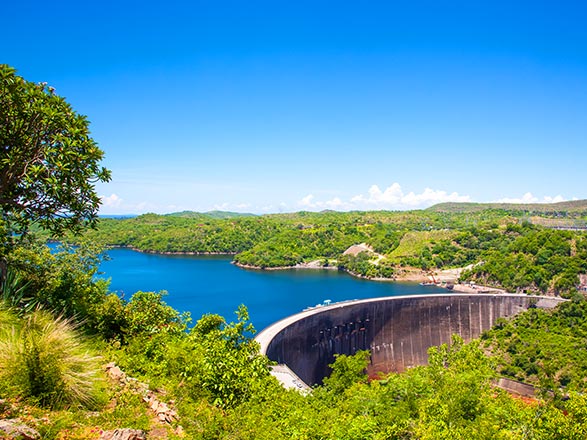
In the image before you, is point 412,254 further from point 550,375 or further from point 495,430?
point 495,430

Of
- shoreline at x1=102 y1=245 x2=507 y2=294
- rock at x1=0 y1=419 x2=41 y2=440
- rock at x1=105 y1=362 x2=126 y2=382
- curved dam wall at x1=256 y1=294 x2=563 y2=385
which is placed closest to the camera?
rock at x1=0 y1=419 x2=41 y2=440

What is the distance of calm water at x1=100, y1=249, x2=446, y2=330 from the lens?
1740 inches

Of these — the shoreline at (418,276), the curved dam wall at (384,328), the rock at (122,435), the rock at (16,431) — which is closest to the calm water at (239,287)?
the shoreline at (418,276)

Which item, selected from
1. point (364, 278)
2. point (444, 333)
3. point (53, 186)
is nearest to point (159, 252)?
point (364, 278)

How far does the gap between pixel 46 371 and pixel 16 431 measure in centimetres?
102

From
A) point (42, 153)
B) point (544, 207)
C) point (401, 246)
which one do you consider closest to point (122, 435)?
point (42, 153)

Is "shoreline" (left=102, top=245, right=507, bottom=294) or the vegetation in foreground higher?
the vegetation in foreground

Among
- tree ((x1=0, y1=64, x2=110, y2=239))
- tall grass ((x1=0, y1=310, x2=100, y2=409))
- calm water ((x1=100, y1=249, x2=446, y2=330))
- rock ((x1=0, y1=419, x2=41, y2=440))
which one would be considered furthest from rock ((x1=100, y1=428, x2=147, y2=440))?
calm water ((x1=100, y1=249, x2=446, y2=330))

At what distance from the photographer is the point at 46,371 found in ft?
15.7

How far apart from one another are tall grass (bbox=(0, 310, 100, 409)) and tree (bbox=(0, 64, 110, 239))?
266cm

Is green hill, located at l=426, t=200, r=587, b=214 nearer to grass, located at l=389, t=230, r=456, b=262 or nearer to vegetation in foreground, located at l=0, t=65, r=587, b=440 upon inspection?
grass, located at l=389, t=230, r=456, b=262

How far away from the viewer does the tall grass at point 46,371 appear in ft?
15.5

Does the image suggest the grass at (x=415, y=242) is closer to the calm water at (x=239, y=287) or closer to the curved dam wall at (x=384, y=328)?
the calm water at (x=239, y=287)

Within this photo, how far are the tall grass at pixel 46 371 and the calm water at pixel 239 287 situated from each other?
3181cm
